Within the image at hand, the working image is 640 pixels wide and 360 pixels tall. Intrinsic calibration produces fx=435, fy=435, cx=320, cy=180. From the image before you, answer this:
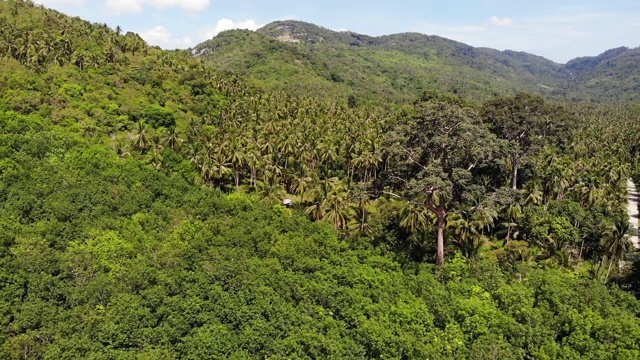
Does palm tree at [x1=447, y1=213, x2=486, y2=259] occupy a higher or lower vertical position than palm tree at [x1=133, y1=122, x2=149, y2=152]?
lower

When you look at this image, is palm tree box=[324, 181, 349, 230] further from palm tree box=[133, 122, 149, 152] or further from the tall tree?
palm tree box=[133, 122, 149, 152]

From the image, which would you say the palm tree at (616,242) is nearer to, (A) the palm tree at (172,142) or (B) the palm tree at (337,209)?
(B) the palm tree at (337,209)

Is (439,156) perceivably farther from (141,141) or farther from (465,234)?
(141,141)

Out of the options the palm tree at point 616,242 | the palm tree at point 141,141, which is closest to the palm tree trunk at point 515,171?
the palm tree at point 616,242

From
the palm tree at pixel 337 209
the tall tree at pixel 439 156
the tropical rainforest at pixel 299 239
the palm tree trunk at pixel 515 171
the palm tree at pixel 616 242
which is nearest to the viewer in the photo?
the tropical rainforest at pixel 299 239

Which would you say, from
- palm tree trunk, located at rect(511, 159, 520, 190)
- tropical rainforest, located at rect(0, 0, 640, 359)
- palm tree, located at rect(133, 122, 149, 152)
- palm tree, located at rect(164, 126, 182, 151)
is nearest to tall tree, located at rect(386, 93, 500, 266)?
tropical rainforest, located at rect(0, 0, 640, 359)

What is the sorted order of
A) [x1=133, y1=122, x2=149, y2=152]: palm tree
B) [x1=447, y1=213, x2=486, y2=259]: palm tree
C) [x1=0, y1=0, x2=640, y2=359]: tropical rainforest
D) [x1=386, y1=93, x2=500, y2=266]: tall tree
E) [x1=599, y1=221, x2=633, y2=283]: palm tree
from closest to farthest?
[x1=0, y1=0, x2=640, y2=359]: tropical rainforest < [x1=386, y1=93, x2=500, y2=266]: tall tree < [x1=599, y1=221, x2=633, y2=283]: palm tree < [x1=447, y1=213, x2=486, y2=259]: palm tree < [x1=133, y1=122, x2=149, y2=152]: palm tree

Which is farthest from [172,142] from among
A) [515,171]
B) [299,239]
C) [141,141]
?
[515,171]

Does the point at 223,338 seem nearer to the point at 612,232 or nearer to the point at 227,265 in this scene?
the point at 227,265

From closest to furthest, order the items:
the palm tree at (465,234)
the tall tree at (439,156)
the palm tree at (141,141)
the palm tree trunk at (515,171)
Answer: the tall tree at (439,156), the palm tree at (465,234), the palm tree trunk at (515,171), the palm tree at (141,141)

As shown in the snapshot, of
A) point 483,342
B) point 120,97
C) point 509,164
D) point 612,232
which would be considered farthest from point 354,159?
point 120,97
